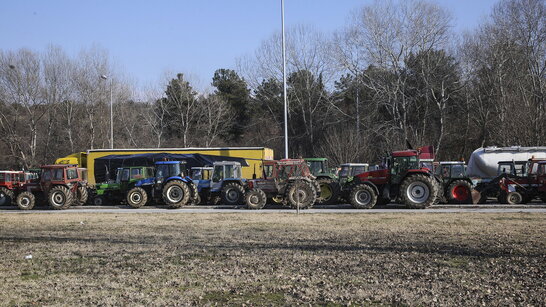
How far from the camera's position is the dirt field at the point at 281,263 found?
25.0 ft

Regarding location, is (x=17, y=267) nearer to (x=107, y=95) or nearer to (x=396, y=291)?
(x=396, y=291)

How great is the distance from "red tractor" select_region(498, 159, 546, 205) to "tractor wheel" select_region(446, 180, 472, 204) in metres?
1.48

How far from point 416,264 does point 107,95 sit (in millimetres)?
45673

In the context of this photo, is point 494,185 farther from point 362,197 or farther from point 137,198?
point 137,198

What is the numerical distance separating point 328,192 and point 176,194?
708 centimetres

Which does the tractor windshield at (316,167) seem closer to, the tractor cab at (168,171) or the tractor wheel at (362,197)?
the tractor wheel at (362,197)

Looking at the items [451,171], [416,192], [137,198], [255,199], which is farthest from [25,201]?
[451,171]

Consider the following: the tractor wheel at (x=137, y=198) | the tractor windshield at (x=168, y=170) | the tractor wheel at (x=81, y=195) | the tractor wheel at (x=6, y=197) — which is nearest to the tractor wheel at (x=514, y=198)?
the tractor windshield at (x=168, y=170)

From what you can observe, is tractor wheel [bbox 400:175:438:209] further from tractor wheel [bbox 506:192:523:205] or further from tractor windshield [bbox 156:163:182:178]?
tractor windshield [bbox 156:163:182:178]

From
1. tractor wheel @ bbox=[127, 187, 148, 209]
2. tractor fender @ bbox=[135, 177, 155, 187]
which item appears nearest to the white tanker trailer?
tractor fender @ bbox=[135, 177, 155, 187]

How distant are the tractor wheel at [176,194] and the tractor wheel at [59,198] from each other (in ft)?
16.3

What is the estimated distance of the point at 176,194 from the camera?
2462 centimetres

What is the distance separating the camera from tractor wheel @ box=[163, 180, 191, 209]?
2436cm

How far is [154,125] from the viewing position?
5269cm
